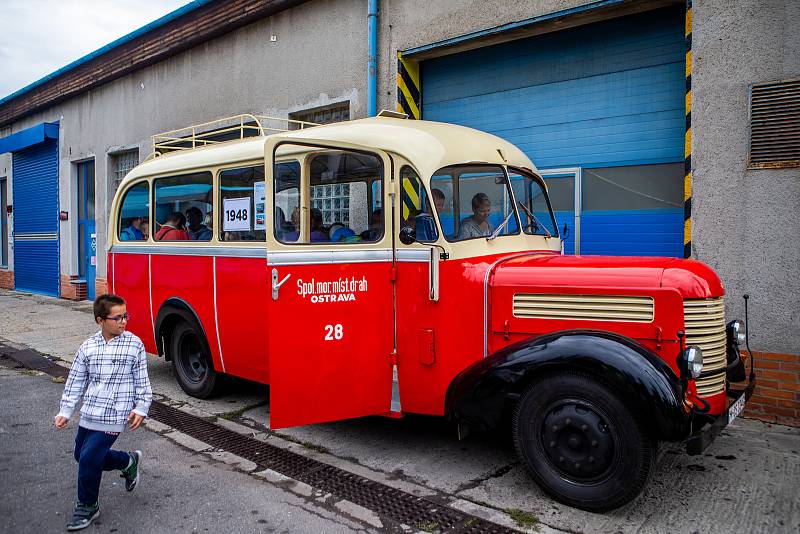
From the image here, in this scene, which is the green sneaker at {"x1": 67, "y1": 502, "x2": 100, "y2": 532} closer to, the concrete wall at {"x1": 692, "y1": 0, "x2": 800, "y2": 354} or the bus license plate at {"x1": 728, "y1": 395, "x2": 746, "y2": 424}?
the bus license plate at {"x1": 728, "y1": 395, "x2": 746, "y2": 424}

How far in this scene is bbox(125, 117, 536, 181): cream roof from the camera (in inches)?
184

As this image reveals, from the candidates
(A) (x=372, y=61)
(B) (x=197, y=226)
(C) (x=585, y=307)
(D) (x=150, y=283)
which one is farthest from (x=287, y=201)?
(A) (x=372, y=61)

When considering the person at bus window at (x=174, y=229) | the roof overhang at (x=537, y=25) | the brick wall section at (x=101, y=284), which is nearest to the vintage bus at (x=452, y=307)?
the person at bus window at (x=174, y=229)

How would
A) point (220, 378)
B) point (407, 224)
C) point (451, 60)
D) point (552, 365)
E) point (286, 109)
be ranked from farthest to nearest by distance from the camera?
1. point (286, 109)
2. point (451, 60)
3. point (220, 378)
4. point (407, 224)
5. point (552, 365)

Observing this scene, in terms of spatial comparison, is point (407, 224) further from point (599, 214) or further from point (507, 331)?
point (599, 214)

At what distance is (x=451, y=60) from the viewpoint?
826 cm

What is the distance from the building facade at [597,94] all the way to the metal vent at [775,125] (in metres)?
0.01

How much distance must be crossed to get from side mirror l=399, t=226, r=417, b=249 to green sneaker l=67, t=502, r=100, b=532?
2560mm

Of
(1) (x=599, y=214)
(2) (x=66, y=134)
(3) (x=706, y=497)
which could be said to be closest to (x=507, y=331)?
(3) (x=706, y=497)

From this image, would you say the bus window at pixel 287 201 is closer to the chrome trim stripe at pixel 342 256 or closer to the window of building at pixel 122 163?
the chrome trim stripe at pixel 342 256

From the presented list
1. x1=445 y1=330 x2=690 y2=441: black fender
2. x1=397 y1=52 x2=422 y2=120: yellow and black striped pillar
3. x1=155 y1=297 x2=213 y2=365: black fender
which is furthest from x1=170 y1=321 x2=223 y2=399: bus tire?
x1=397 y1=52 x2=422 y2=120: yellow and black striped pillar

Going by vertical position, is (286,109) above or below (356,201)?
above

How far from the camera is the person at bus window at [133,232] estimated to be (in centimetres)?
680

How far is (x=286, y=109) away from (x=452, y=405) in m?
6.91
